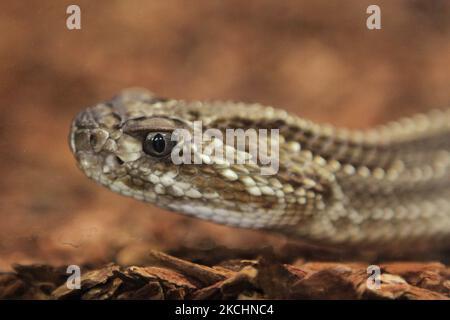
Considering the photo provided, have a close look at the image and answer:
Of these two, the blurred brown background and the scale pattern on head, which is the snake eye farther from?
the blurred brown background

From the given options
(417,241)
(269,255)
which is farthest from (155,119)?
(417,241)

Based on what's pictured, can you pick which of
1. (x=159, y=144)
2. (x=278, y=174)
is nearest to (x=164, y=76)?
(x=159, y=144)

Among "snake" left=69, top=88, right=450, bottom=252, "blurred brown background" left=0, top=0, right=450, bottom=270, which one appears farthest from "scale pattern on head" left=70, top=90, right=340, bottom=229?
"blurred brown background" left=0, top=0, right=450, bottom=270

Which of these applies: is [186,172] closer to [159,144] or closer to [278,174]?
[159,144]

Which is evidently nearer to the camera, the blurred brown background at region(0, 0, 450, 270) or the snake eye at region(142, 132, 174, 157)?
the snake eye at region(142, 132, 174, 157)

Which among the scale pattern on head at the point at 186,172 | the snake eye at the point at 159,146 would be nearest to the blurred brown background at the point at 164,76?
the scale pattern on head at the point at 186,172

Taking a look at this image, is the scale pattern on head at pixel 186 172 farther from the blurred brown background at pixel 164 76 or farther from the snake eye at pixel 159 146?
the blurred brown background at pixel 164 76
